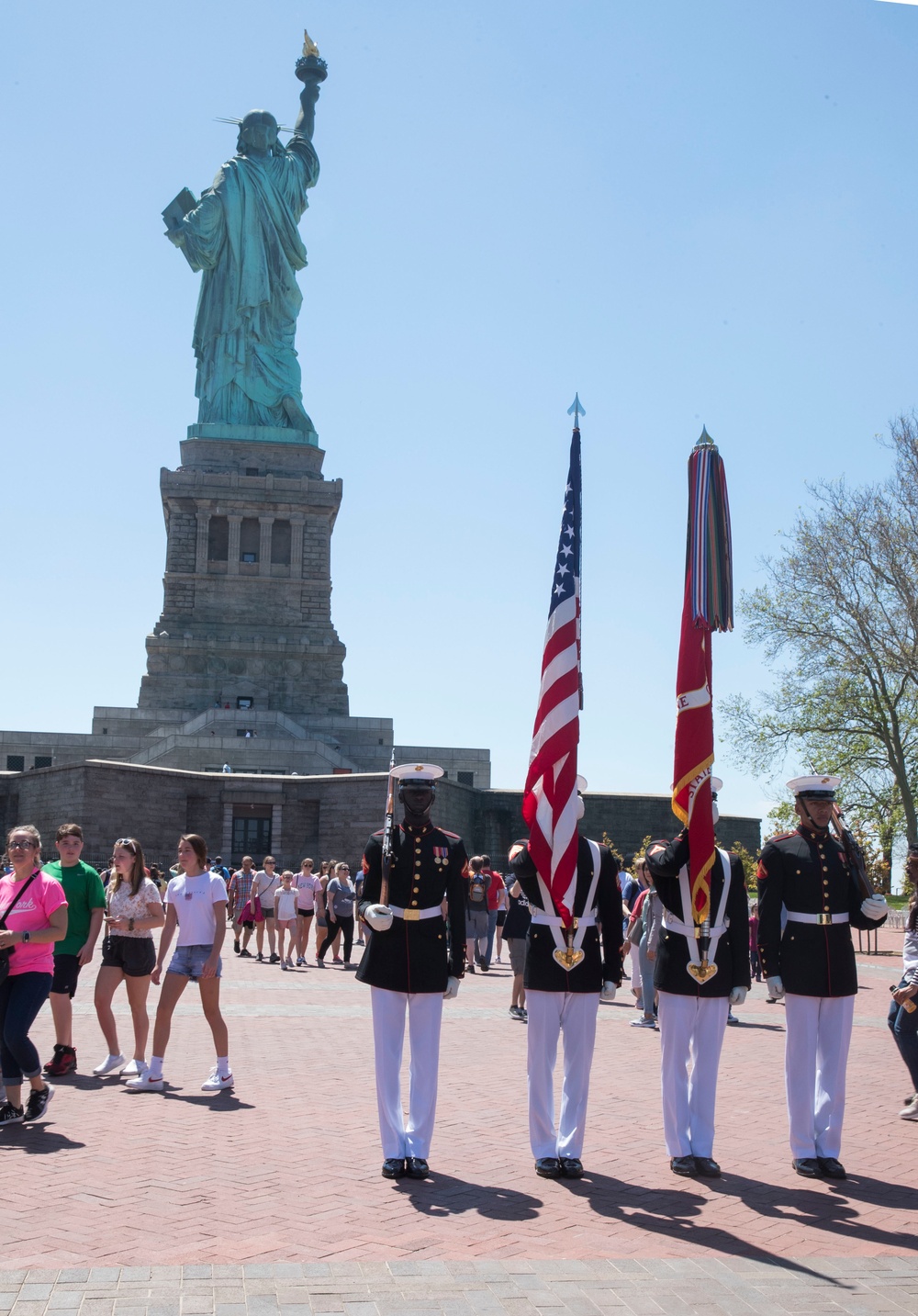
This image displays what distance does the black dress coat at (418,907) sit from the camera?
285 inches

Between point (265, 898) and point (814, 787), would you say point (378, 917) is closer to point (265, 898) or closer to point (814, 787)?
point (814, 787)

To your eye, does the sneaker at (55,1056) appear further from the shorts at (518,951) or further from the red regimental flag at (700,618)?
the shorts at (518,951)

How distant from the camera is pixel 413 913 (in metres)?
7.36

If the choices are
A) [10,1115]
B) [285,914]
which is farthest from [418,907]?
[285,914]

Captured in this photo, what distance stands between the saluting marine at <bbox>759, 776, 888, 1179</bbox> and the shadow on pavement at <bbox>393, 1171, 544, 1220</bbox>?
170 centimetres

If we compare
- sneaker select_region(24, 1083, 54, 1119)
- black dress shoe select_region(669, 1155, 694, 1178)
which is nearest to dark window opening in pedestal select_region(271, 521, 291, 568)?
sneaker select_region(24, 1083, 54, 1119)

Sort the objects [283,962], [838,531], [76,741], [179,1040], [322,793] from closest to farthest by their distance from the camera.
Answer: [179,1040] → [283,962] → [838,531] → [322,793] → [76,741]

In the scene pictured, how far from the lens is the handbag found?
819 centimetres

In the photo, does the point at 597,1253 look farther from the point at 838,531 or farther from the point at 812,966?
the point at 838,531

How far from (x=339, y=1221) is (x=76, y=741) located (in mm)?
43368

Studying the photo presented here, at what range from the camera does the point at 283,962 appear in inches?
794

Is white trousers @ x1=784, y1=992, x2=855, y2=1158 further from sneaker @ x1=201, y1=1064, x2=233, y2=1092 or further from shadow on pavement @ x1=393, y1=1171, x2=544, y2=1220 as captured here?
sneaker @ x1=201, y1=1064, x2=233, y2=1092

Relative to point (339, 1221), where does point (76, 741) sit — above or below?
above

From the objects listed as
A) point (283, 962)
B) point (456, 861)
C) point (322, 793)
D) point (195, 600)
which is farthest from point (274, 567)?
point (456, 861)
